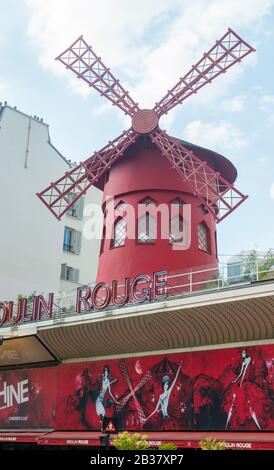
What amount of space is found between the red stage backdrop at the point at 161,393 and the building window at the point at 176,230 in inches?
119

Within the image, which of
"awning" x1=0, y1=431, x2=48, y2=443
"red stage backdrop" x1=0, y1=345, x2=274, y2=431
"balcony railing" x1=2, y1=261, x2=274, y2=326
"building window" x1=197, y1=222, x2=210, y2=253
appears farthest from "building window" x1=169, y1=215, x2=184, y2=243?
"awning" x1=0, y1=431, x2=48, y2=443

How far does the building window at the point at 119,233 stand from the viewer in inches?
587

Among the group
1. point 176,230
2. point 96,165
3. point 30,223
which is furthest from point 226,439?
point 30,223

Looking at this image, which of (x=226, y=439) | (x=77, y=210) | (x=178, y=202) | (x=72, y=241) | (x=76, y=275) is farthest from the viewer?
(x=77, y=210)

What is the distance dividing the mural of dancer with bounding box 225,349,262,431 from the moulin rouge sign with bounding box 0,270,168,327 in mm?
2001

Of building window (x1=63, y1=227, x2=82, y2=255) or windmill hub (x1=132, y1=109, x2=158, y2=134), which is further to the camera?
building window (x1=63, y1=227, x2=82, y2=255)

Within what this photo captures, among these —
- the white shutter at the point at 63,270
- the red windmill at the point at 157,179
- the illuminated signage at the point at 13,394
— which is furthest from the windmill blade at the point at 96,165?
the white shutter at the point at 63,270

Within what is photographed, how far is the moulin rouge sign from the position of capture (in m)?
12.2

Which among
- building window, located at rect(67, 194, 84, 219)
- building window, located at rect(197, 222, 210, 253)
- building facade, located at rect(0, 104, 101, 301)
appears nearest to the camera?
building window, located at rect(197, 222, 210, 253)

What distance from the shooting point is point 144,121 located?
1509cm

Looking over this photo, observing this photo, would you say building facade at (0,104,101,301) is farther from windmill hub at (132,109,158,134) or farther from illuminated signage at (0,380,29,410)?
windmill hub at (132,109,158,134)

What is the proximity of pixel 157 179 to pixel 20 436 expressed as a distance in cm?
681

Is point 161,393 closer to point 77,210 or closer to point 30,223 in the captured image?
point 30,223
